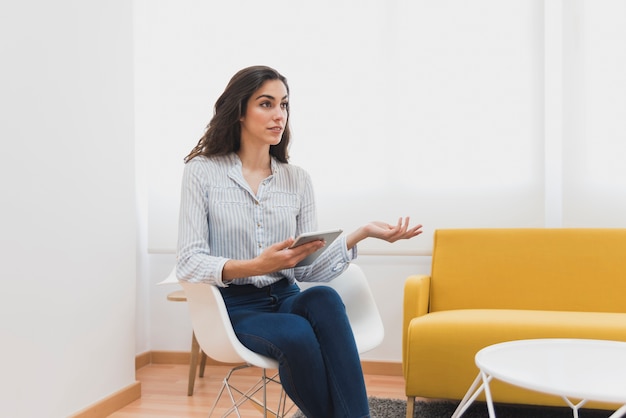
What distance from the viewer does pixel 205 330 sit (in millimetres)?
1879

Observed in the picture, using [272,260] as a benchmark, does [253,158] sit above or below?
above

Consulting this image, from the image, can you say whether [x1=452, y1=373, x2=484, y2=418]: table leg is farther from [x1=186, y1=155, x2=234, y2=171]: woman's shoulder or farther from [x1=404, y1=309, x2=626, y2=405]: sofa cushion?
[x1=186, y1=155, x2=234, y2=171]: woman's shoulder

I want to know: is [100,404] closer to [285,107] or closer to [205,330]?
[205,330]

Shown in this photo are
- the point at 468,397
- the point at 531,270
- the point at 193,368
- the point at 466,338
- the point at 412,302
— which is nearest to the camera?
the point at 468,397

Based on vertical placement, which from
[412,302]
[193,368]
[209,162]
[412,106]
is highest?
[412,106]

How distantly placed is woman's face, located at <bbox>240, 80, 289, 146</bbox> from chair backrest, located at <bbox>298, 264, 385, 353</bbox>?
0.55m

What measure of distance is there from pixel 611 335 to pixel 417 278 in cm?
77

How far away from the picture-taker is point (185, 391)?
10.2 feet

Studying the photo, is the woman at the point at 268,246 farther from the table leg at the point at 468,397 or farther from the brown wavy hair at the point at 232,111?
the table leg at the point at 468,397

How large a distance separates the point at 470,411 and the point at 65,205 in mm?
1869

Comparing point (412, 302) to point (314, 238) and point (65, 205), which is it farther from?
point (65, 205)

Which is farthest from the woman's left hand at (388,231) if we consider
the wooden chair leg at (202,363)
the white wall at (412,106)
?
the wooden chair leg at (202,363)

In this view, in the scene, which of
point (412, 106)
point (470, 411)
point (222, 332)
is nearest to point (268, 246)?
point (222, 332)

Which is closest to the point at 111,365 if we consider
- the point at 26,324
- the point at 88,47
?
the point at 26,324
